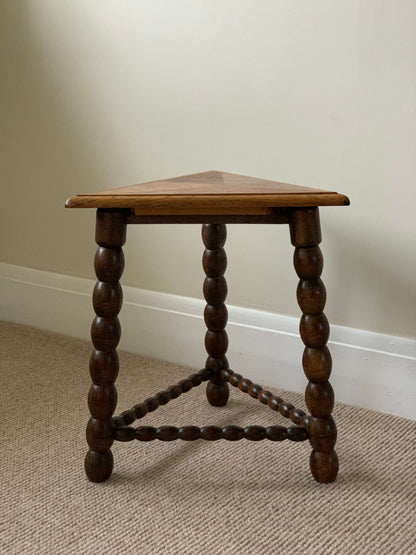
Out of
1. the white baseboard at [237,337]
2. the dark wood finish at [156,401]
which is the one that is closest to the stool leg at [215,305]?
the dark wood finish at [156,401]

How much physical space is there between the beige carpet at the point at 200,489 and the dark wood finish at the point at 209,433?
0.22 feet

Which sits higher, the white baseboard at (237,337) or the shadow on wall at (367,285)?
the shadow on wall at (367,285)

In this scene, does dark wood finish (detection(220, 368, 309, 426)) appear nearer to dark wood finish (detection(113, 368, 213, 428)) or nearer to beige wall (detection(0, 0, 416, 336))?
dark wood finish (detection(113, 368, 213, 428))

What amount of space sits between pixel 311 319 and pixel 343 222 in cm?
33

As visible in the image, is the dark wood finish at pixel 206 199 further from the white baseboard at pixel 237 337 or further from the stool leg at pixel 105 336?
the white baseboard at pixel 237 337

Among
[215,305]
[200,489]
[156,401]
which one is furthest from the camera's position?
[215,305]

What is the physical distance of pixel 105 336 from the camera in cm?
94

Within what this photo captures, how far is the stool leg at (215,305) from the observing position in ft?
3.78

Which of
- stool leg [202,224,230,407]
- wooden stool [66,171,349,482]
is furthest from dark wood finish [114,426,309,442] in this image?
stool leg [202,224,230,407]

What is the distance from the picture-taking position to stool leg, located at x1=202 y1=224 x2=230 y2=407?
1153 mm

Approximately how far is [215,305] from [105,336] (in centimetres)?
29

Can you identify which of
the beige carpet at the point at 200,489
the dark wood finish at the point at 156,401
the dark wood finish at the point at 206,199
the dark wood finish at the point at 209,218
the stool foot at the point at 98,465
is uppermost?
the dark wood finish at the point at 206,199

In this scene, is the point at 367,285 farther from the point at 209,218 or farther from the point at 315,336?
the point at 209,218

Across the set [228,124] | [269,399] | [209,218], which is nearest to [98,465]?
[269,399]
